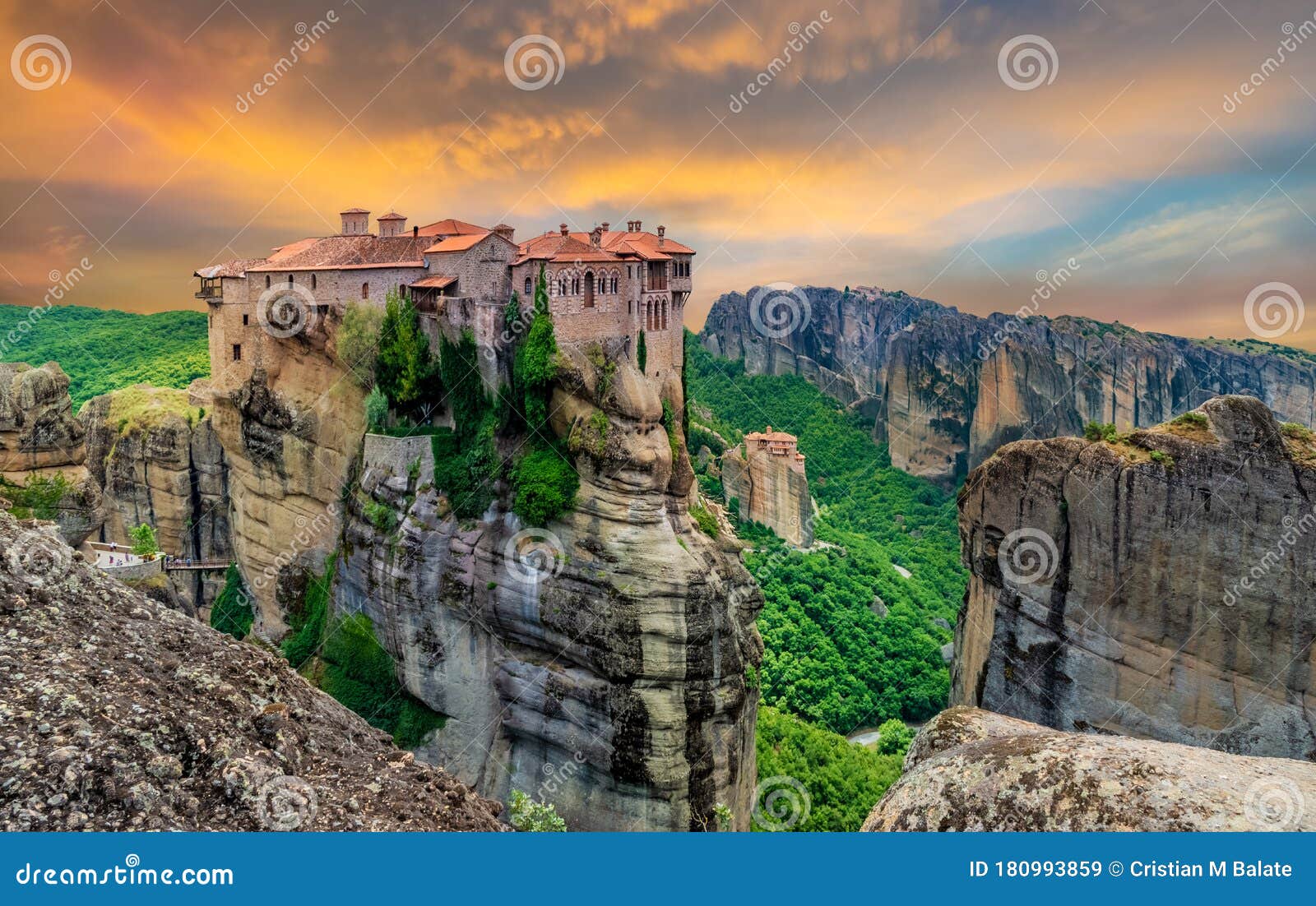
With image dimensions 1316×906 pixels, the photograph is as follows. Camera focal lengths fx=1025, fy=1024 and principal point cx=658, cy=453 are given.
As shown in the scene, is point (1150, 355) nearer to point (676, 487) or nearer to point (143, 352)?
point (676, 487)

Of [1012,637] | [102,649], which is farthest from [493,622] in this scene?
[102,649]

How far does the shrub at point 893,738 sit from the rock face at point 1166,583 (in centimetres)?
1841

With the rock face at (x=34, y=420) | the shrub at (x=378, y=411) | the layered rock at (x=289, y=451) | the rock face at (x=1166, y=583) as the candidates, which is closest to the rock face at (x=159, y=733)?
the rock face at (x=1166, y=583)

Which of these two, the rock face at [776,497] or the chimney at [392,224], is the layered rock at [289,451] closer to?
the chimney at [392,224]

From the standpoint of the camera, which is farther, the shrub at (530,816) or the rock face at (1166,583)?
the shrub at (530,816)

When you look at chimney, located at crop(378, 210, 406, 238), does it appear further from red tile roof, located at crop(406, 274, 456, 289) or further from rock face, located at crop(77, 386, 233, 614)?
rock face, located at crop(77, 386, 233, 614)

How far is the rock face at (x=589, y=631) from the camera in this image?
28.2m

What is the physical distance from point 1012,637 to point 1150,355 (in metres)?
48.1

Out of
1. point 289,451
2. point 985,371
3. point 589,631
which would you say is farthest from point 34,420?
point 985,371

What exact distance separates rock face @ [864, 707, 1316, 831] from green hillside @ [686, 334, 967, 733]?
34.8 m

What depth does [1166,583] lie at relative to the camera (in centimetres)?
1995

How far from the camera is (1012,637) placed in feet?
72.6

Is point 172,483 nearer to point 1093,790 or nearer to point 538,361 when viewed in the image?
point 538,361

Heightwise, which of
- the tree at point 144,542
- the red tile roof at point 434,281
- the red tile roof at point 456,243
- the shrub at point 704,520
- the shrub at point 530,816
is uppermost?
the red tile roof at point 456,243
